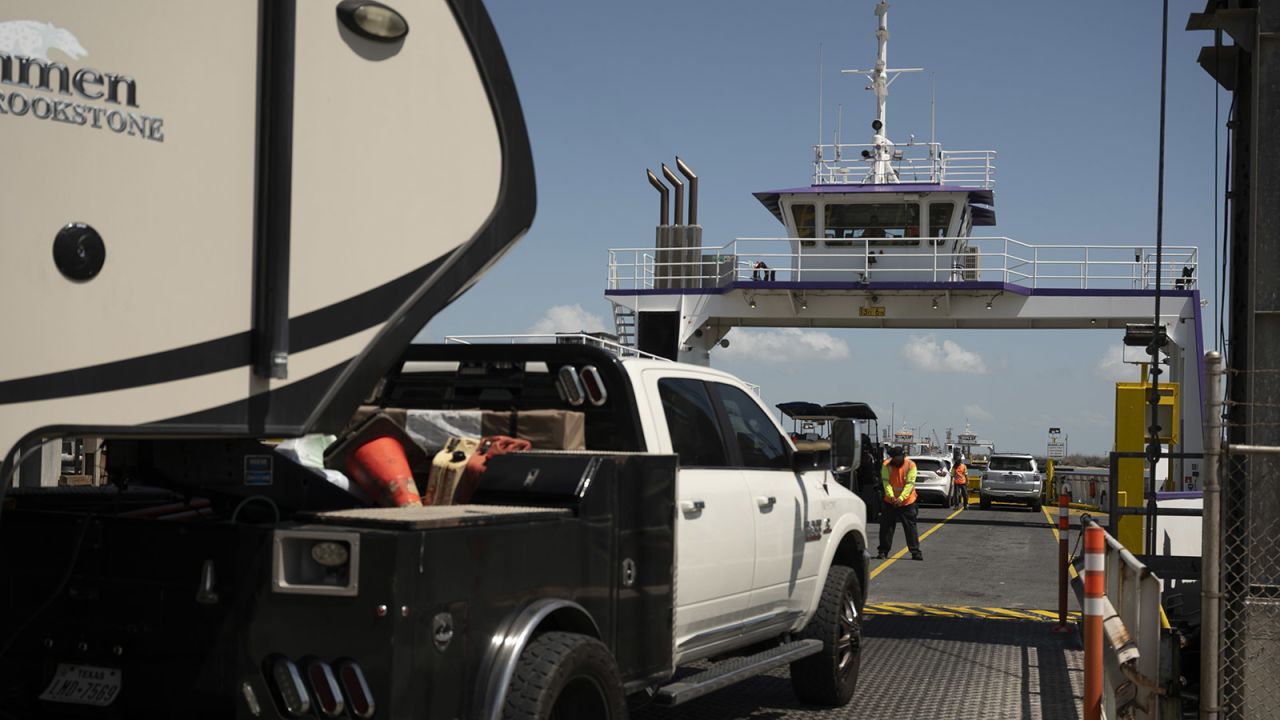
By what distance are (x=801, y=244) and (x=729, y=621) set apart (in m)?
27.8

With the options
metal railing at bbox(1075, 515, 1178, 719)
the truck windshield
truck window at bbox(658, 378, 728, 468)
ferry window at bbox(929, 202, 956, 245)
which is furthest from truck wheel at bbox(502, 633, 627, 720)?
the truck windshield

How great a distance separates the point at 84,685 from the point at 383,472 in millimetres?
1398

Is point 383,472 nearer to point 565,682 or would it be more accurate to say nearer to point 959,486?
point 565,682

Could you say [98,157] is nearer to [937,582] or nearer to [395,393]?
[395,393]

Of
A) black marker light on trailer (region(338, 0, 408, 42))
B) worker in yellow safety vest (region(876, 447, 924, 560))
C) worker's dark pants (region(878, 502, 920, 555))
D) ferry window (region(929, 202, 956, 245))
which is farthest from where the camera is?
ferry window (region(929, 202, 956, 245))

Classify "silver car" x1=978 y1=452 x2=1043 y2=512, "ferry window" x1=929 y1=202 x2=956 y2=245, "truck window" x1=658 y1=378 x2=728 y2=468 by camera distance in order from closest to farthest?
"truck window" x1=658 y1=378 x2=728 y2=468, "ferry window" x1=929 y1=202 x2=956 y2=245, "silver car" x1=978 y1=452 x2=1043 y2=512

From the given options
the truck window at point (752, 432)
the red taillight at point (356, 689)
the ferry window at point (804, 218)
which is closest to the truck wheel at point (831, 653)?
the truck window at point (752, 432)

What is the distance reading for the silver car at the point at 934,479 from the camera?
3978 centimetres

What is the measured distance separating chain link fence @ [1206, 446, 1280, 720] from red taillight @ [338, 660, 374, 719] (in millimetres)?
4977

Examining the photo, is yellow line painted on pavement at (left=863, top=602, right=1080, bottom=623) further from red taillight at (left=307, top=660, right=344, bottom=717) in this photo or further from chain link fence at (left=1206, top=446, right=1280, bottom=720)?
red taillight at (left=307, top=660, right=344, bottom=717)

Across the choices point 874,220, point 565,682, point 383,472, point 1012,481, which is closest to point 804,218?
point 874,220

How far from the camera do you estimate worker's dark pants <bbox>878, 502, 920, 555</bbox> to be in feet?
66.1

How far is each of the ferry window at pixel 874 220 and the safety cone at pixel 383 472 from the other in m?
29.2

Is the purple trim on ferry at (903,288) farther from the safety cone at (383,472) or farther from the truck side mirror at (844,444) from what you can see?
the safety cone at (383,472)
